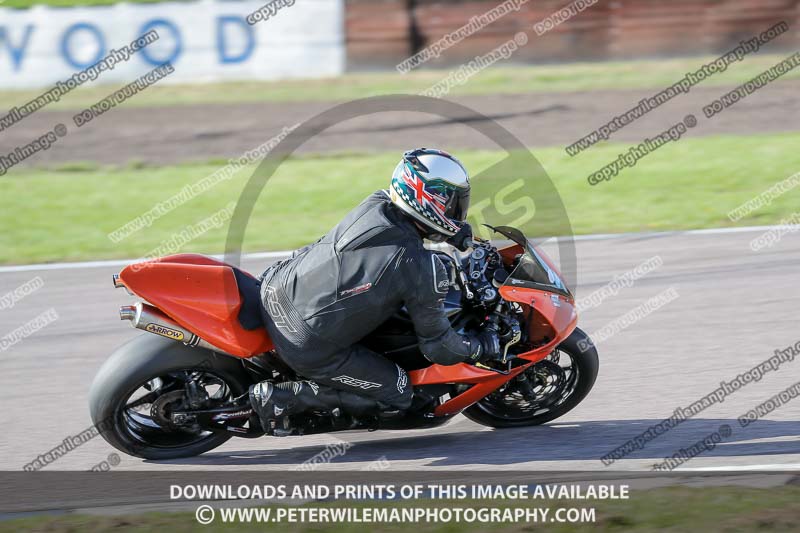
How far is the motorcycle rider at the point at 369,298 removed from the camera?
5391 millimetres

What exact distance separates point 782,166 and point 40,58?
12668 mm

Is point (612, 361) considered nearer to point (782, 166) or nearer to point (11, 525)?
point (11, 525)

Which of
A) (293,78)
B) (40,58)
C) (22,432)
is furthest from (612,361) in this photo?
(40,58)

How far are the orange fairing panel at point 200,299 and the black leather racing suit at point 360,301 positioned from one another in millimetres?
165

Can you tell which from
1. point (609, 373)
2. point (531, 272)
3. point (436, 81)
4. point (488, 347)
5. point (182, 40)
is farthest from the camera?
point (436, 81)

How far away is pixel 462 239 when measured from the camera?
18.3ft

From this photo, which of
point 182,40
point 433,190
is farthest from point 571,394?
point 182,40

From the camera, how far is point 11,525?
5.00 m

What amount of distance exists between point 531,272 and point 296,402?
1.57m

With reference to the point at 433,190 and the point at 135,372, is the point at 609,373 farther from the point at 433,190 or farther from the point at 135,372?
the point at 135,372

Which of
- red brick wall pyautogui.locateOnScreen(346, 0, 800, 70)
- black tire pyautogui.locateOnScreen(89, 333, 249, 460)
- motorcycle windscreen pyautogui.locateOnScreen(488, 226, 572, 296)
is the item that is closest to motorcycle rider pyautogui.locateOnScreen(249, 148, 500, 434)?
black tire pyautogui.locateOnScreen(89, 333, 249, 460)

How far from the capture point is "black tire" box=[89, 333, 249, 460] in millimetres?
5641

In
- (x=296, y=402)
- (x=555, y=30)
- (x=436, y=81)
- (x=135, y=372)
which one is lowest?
(x=296, y=402)

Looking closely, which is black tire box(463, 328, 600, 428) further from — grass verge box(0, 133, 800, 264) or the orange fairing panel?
grass verge box(0, 133, 800, 264)
